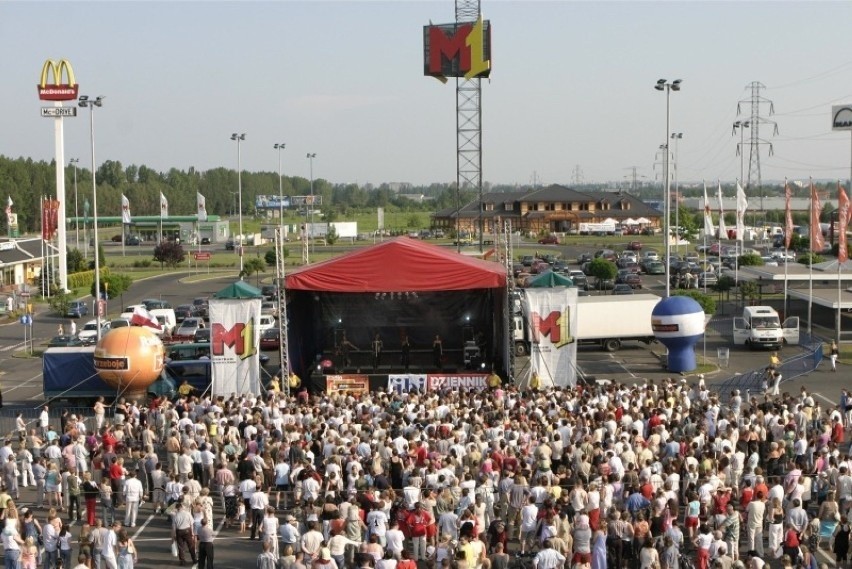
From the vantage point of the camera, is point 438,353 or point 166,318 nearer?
point 438,353

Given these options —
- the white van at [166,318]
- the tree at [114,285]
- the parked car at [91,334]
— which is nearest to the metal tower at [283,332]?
the parked car at [91,334]

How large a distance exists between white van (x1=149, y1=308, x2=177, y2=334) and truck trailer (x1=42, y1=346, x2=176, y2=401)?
40.3 feet

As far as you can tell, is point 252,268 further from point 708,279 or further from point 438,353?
point 438,353

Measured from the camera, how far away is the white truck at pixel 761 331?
38469mm

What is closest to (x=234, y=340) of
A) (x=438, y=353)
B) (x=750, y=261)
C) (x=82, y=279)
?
(x=438, y=353)

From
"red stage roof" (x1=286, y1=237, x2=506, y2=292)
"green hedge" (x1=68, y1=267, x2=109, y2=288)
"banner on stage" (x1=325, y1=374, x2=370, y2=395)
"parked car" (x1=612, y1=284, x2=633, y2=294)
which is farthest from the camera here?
"green hedge" (x1=68, y1=267, x2=109, y2=288)

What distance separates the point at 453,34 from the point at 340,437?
4044 cm

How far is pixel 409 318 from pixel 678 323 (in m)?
8.31

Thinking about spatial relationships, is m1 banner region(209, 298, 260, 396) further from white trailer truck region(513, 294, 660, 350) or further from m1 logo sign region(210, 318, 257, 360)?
white trailer truck region(513, 294, 660, 350)

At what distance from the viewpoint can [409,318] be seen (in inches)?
1312

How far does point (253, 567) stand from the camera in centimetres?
1673

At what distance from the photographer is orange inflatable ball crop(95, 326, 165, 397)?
2847 cm

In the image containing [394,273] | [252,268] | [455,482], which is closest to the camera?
[455,482]

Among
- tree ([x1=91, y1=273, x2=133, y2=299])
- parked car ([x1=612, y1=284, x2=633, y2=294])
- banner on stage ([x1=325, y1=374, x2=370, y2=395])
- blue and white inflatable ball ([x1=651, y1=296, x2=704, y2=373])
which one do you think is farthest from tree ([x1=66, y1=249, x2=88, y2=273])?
blue and white inflatable ball ([x1=651, y1=296, x2=704, y2=373])
